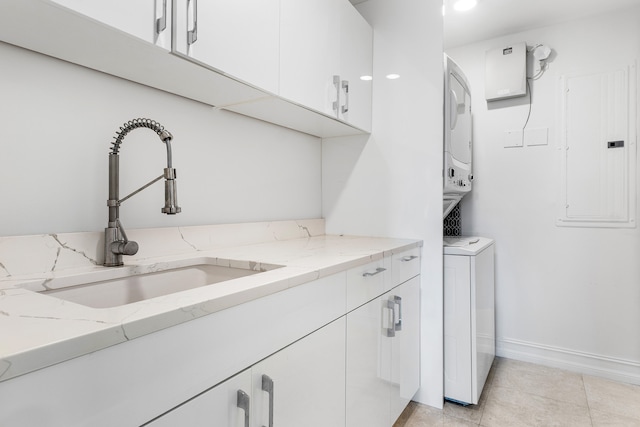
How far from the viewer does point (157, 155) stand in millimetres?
1369

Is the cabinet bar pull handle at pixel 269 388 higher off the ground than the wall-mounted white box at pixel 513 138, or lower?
lower

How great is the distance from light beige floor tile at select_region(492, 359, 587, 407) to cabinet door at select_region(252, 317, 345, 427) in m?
1.62

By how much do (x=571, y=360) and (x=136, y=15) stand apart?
3.14 meters

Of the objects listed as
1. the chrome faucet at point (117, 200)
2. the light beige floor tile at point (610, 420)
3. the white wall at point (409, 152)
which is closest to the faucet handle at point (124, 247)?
the chrome faucet at point (117, 200)

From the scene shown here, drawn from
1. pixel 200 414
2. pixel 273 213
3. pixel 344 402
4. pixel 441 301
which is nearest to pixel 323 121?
pixel 273 213

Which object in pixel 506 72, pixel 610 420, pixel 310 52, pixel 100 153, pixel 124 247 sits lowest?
pixel 610 420

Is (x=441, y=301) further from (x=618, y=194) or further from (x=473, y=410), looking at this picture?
(x=618, y=194)

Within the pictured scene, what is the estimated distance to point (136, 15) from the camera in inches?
36.5

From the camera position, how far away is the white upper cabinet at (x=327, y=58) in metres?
1.46

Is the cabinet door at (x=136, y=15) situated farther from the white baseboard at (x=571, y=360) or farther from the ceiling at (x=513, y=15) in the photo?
the white baseboard at (x=571, y=360)

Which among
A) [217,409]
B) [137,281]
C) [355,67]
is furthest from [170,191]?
[355,67]

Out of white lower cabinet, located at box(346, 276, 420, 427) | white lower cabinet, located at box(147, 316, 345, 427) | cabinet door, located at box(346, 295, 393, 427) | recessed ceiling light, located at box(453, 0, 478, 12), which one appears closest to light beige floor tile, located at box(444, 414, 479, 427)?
white lower cabinet, located at box(346, 276, 420, 427)

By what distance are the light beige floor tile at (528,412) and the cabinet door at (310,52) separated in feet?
5.99

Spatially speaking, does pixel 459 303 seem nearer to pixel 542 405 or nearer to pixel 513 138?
pixel 542 405
